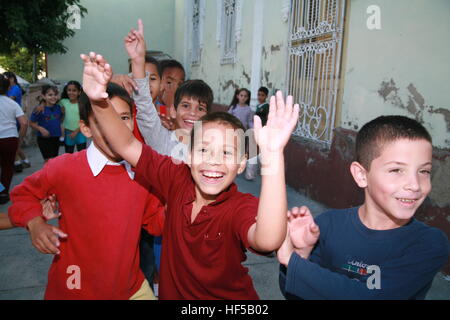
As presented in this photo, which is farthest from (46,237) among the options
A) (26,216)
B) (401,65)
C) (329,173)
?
(329,173)

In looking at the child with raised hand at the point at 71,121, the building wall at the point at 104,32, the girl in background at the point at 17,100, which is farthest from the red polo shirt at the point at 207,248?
the building wall at the point at 104,32

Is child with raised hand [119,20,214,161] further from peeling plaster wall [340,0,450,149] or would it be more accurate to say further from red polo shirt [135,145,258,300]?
peeling plaster wall [340,0,450,149]

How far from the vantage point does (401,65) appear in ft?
12.4

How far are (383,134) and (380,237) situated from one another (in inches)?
15.0

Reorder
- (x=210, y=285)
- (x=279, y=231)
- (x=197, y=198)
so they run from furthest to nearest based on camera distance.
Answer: (x=197, y=198)
(x=210, y=285)
(x=279, y=231)

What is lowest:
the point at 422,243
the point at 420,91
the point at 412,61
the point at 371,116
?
the point at 422,243

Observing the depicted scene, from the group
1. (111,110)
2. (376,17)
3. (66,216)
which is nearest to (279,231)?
(111,110)

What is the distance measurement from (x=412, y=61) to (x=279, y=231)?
3.18 m

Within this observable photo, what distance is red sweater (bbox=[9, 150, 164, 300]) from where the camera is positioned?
160 cm

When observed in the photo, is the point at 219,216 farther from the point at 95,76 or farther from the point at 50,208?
the point at 50,208

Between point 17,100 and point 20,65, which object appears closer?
point 17,100
